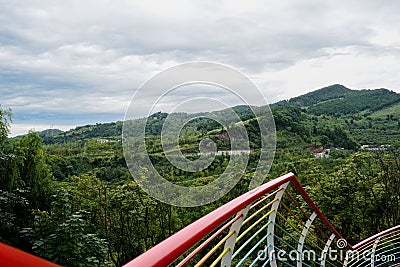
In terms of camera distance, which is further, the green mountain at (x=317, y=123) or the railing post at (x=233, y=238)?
the green mountain at (x=317, y=123)

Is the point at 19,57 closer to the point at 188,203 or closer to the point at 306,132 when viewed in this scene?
the point at 188,203

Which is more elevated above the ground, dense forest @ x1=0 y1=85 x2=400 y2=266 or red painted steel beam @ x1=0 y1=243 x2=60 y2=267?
red painted steel beam @ x1=0 y1=243 x2=60 y2=267

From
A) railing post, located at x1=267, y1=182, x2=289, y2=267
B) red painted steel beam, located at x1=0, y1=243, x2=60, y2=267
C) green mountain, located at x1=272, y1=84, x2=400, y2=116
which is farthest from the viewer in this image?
green mountain, located at x1=272, y1=84, x2=400, y2=116

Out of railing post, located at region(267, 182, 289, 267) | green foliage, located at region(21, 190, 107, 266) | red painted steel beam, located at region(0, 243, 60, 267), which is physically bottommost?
green foliage, located at region(21, 190, 107, 266)

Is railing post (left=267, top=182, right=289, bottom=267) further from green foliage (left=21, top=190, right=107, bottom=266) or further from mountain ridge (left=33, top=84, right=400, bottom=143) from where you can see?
mountain ridge (left=33, top=84, right=400, bottom=143)

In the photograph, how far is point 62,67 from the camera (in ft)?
79.5

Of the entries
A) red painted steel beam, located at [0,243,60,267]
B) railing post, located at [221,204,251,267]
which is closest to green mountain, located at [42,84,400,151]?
railing post, located at [221,204,251,267]

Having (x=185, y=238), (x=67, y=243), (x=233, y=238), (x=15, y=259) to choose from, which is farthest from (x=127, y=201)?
(x=15, y=259)

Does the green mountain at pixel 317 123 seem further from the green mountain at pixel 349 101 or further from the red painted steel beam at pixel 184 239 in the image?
the red painted steel beam at pixel 184 239

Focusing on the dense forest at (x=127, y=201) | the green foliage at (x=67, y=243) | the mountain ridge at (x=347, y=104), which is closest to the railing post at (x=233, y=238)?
the dense forest at (x=127, y=201)

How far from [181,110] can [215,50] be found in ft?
51.6

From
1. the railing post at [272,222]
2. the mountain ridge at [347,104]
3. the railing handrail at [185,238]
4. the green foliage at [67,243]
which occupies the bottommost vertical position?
the green foliage at [67,243]

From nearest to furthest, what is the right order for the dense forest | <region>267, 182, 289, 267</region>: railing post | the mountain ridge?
<region>267, 182, 289, 267</region>: railing post, the dense forest, the mountain ridge

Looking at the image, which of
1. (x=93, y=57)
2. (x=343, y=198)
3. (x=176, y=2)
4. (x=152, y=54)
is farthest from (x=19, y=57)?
(x=343, y=198)
